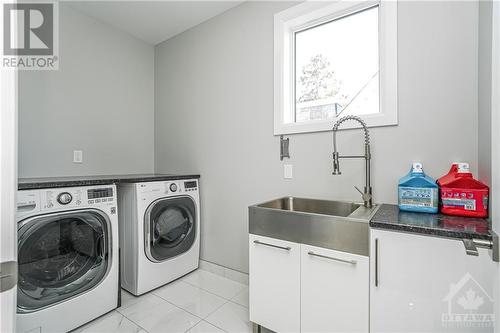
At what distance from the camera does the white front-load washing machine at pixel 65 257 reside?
4.44 ft

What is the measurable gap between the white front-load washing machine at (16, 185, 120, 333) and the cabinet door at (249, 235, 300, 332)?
3.50 ft

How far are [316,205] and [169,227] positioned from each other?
4.36 ft

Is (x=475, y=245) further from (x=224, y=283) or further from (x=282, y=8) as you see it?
(x=282, y=8)

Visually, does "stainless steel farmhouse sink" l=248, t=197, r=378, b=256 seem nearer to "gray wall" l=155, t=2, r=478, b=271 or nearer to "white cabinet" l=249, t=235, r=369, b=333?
"white cabinet" l=249, t=235, r=369, b=333

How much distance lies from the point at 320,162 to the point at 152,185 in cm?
140

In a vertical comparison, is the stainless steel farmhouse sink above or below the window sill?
below

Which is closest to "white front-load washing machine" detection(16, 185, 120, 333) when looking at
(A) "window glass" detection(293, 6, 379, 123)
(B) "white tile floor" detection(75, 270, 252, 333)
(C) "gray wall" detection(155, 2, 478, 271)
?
(B) "white tile floor" detection(75, 270, 252, 333)

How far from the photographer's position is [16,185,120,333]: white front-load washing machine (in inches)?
53.2

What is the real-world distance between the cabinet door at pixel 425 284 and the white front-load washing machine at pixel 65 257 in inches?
68.0

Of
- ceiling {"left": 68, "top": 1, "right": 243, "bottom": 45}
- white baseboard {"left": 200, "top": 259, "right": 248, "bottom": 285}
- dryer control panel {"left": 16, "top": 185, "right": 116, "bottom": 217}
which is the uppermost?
ceiling {"left": 68, "top": 1, "right": 243, "bottom": 45}

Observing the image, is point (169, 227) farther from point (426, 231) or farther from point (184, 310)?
point (426, 231)

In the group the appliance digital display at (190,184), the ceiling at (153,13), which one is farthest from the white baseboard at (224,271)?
the ceiling at (153,13)

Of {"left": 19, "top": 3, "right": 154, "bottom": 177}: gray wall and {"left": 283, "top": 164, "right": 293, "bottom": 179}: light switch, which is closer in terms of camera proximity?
{"left": 283, "top": 164, "right": 293, "bottom": 179}: light switch

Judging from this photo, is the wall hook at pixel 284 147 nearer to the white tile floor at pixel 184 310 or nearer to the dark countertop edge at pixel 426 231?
the dark countertop edge at pixel 426 231
